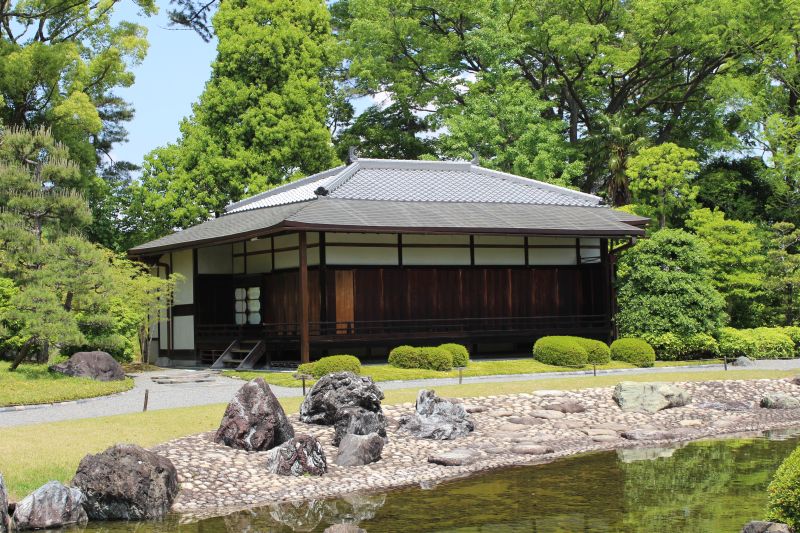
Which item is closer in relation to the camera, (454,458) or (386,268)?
(454,458)

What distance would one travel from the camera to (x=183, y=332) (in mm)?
28344

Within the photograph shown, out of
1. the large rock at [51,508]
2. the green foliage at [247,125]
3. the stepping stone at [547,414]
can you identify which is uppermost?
the green foliage at [247,125]

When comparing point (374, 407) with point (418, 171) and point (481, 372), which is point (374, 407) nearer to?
point (481, 372)

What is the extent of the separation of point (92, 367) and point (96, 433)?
7796mm

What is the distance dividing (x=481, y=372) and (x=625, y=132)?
21.1 meters

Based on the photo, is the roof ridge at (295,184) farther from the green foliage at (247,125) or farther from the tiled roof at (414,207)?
the green foliage at (247,125)

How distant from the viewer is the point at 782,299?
31.5m

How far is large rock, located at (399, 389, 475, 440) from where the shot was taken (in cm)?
1448

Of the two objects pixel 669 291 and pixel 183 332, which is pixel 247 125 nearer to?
pixel 183 332

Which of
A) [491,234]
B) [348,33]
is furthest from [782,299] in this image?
[348,33]

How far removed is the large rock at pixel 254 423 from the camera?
1286 cm

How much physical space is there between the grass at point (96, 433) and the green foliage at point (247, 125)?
1973 centimetres

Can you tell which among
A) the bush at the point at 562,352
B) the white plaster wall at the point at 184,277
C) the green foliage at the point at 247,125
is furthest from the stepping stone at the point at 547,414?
the green foliage at the point at 247,125

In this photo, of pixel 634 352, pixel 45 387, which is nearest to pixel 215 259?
pixel 45 387
